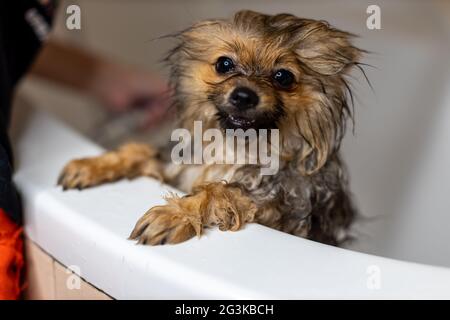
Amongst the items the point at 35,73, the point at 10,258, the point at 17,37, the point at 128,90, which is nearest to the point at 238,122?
the point at 10,258

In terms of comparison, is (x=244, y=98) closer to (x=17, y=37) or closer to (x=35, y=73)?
(x=17, y=37)

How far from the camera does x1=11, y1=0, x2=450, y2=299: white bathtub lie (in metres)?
0.84

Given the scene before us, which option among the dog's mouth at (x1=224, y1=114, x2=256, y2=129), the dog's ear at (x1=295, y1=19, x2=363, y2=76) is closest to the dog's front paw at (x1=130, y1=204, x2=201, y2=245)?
the dog's mouth at (x1=224, y1=114, x2=256, y2=129)

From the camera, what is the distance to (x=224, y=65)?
1.02 m

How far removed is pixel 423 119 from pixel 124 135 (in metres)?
0.81

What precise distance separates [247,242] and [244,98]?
0.20 metres

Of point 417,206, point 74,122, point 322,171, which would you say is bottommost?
point 417,206

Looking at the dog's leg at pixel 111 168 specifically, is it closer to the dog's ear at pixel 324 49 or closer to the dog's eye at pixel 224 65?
the dog's eye at pixel 224 65

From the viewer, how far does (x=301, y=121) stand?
1.04 m

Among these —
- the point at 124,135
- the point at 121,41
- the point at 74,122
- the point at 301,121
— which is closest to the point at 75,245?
the point at 301,121

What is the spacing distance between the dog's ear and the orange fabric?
1.67 ft

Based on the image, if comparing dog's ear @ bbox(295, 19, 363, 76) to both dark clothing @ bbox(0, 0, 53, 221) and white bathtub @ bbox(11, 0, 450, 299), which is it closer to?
white bathtub @ bbox(11, 0, 450, 299)
